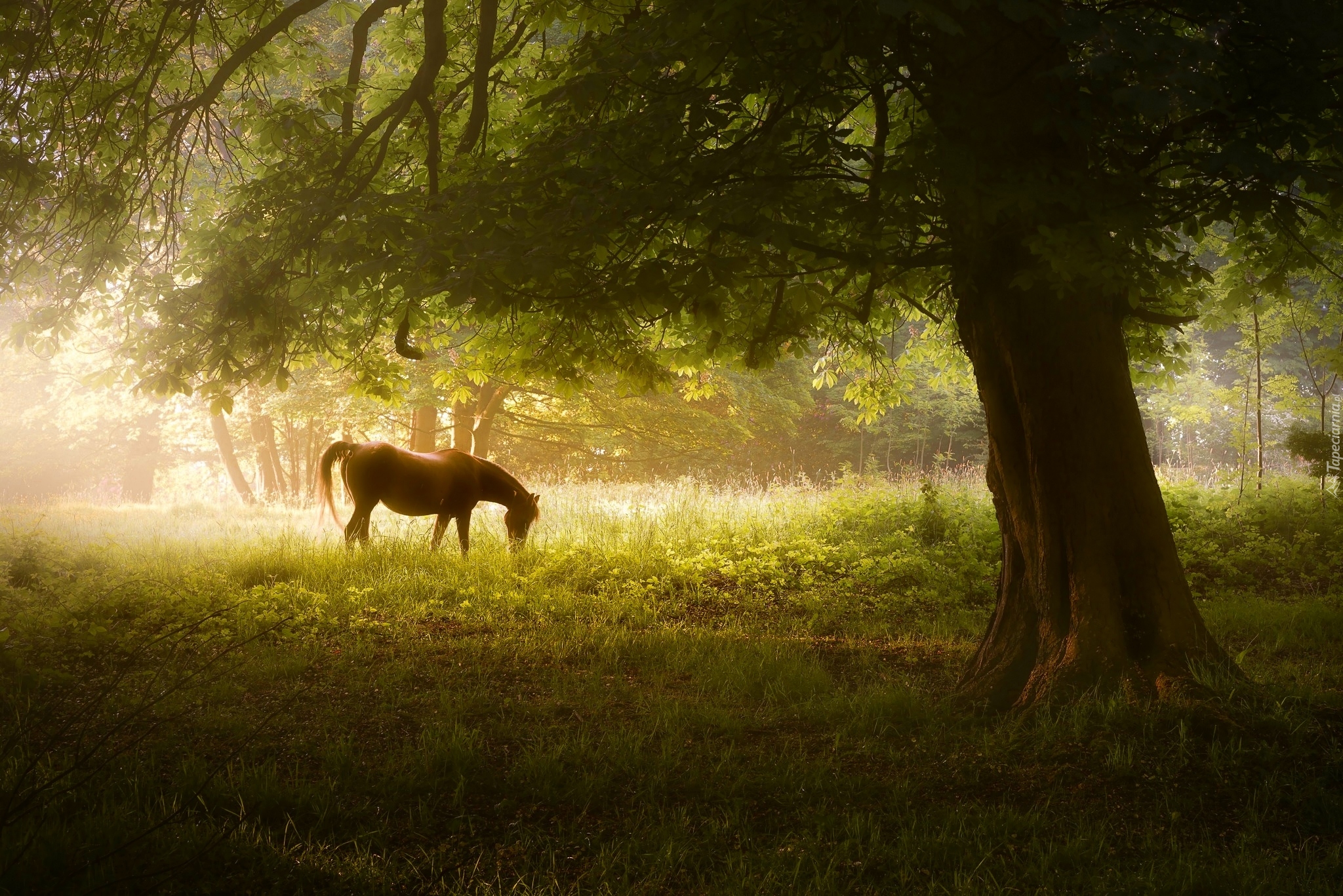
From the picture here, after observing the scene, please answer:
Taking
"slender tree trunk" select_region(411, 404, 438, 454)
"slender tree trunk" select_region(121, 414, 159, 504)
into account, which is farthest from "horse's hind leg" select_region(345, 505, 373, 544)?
"slender tree trunk" select_region(121, 414, 159, 504)

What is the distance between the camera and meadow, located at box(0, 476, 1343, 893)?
10.6ft

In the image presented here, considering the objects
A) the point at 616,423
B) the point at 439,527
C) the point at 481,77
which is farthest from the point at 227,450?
the point at 481,77

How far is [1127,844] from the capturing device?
348 centimetres

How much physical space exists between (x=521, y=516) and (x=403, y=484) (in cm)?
150

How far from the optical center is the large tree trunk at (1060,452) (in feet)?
15.7

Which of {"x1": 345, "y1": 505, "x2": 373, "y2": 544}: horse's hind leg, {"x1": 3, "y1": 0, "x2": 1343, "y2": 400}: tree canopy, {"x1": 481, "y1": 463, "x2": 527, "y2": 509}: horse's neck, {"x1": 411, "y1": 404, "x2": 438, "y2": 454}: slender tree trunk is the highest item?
{"x1": 3, "y1": 0, "x2": 1343, "y2": 400}: tree canopy

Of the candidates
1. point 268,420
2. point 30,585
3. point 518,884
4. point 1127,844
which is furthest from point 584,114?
point 268,420

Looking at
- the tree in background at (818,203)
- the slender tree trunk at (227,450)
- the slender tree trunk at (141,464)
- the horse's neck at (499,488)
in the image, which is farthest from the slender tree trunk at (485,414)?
the slender tree trunk at (141,464)

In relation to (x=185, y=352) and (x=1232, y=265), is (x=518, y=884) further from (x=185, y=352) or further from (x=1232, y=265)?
(x=1232, y=265)

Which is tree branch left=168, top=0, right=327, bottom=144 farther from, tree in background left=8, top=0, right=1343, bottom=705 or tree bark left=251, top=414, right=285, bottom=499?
Result: tree bark left=251, top=414, right=285, bottom=499

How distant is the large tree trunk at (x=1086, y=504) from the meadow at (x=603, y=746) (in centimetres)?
33

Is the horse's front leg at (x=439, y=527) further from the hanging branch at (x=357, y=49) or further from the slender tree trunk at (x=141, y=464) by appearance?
the slender tree trunk at (x=141, y=464)

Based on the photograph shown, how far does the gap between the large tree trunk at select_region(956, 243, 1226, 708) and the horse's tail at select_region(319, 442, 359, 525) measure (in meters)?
7.88

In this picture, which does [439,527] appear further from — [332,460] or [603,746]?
[603,746]
